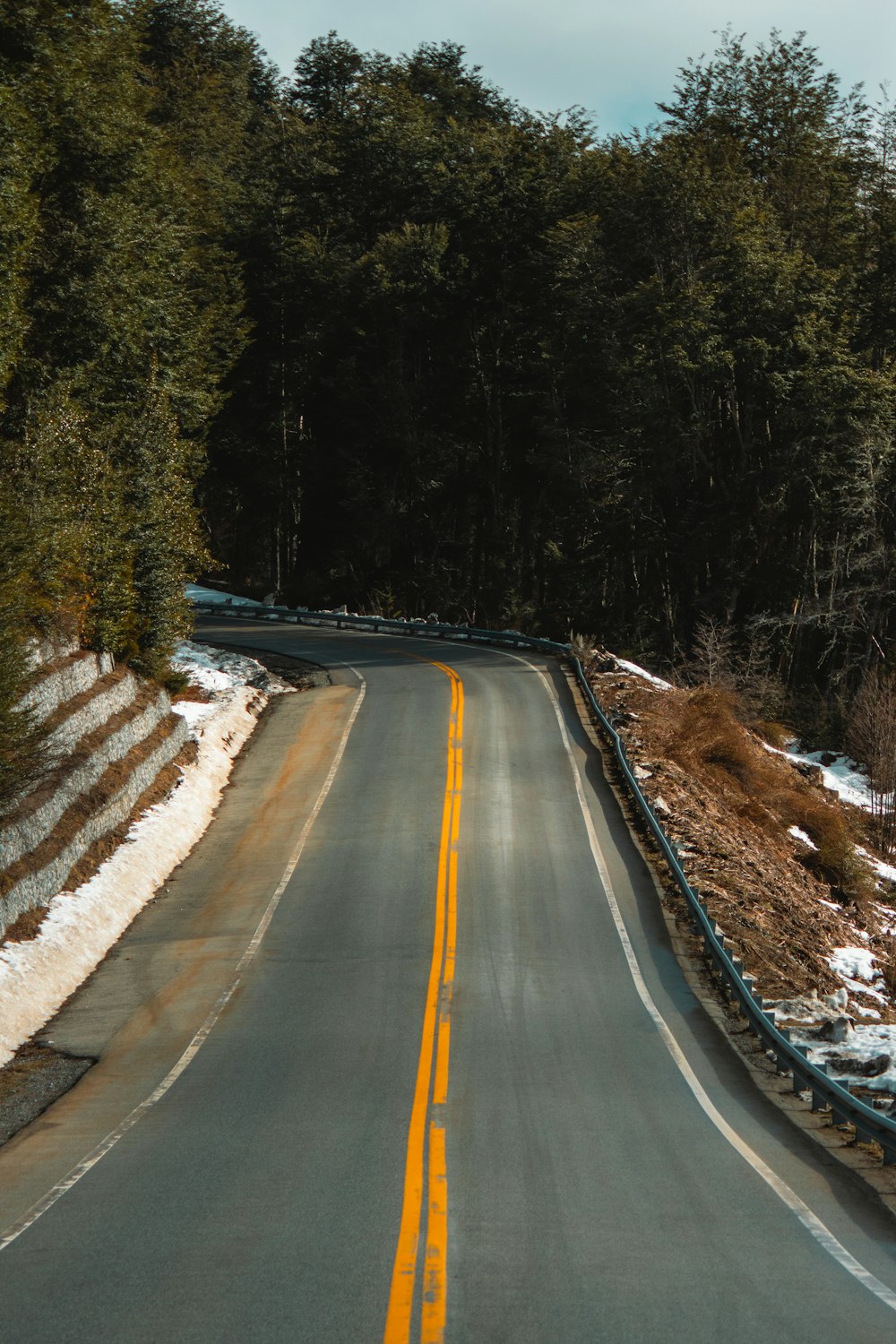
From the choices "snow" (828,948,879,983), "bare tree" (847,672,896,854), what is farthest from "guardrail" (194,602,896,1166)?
"bare tree" (847,672,896,854)

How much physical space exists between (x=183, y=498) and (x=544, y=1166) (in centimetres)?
2754

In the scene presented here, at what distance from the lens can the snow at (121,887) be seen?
18.6m

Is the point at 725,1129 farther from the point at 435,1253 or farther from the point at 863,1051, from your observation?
the point at 435,1253

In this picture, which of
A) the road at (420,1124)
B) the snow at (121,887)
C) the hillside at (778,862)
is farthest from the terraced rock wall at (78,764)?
the hillside at (778,862)

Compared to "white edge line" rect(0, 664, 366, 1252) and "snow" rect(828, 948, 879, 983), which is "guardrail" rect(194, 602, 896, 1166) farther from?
"white edge line" rect(0, 664, 366, 1252)

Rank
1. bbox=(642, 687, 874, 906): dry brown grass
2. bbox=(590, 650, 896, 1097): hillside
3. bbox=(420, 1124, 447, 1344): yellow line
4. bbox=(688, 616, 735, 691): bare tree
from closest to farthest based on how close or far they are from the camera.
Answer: bbox=(420, 1124, 447, 1344): yellow line
bbox=(590, 650, 896, 1097): hillside
bbox=(642, 687, 874, 906): dry brown grass
bbox=(688, 616, 735, 691): bare tree

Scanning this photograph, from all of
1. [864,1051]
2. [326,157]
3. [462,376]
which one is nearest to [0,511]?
[864,1051]

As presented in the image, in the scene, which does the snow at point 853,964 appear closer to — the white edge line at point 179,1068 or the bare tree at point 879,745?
the white edge line at point 179,1068

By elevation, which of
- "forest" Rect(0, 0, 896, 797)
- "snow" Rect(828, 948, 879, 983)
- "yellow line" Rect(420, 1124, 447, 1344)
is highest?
"forest" Rect(0, 0, 896, 797)

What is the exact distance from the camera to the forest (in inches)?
1709

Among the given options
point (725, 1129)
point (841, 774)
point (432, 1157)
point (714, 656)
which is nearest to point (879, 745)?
point (841, 774)

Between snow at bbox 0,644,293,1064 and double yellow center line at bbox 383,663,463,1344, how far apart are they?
5.56 m

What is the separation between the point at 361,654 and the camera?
46969 millimetres

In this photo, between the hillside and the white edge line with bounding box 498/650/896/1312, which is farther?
the hillside
